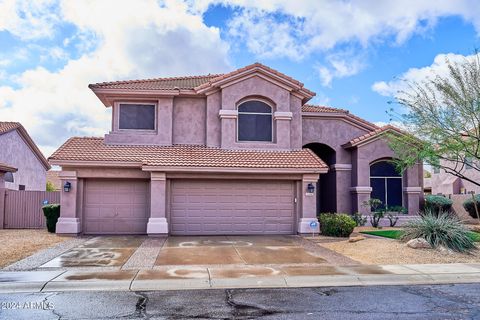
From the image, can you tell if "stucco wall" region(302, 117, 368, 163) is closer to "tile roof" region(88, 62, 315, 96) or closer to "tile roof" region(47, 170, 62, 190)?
"tile roof" region(88, 62, 315, 96)

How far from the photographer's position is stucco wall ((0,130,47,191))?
27.1 m

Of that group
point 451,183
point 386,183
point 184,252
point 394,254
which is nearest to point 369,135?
point 386,183

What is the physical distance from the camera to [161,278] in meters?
9.55

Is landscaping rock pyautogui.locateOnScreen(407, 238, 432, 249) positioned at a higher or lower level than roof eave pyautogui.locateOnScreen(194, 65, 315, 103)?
lower

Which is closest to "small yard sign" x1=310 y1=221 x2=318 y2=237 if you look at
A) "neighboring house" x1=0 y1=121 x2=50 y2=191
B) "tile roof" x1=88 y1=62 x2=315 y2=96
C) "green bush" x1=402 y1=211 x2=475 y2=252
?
"green bush" x1=402 y1=211 x2=475 y2=252

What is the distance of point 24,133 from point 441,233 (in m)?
26.1

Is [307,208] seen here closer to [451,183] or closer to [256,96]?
[256,96]

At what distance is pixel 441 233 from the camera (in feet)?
45.2

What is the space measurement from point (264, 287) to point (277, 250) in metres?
4.69

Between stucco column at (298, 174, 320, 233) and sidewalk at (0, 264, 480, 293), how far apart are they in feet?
22.5

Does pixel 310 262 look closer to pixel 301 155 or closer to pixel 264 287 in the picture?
pixel 264 287

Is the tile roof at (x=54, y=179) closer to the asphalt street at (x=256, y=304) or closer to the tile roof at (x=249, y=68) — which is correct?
the tile roof at (x=249, y=68)

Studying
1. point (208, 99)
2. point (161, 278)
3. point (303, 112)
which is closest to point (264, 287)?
point (161, 278)

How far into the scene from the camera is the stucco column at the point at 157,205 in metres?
16.9
